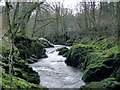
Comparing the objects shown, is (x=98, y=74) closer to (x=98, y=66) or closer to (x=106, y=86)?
(x=98, y=66)

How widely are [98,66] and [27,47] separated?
6.53 m

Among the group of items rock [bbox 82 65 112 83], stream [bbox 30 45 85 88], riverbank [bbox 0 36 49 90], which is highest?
riverbank [bbox 0 36 49 90]

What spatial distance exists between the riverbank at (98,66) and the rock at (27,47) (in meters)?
2.79

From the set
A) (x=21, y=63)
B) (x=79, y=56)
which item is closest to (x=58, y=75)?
(x=21, y=63)

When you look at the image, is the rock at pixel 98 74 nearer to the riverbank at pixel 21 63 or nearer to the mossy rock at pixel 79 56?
the riverbank at pixel 21 63

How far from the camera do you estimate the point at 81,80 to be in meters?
12.8

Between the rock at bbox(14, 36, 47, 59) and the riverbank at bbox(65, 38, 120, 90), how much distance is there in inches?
110

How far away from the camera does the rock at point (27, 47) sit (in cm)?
1636

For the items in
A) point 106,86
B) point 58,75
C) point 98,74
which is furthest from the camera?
point 58,75

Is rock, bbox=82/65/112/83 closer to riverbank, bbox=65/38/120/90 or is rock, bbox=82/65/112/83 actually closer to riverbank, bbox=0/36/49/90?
riverbank, bbox=65/38/120/90

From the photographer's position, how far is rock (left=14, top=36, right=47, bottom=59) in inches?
644

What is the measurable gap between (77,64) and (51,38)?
19.5 meters

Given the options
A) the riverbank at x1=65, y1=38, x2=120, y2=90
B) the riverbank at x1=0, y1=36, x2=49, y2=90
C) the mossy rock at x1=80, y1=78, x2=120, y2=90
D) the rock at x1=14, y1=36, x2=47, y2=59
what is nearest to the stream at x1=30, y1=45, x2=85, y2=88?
the riverbank at x1=65, y1=38, x2=120, y2=90

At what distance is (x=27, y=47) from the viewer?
17.8m
